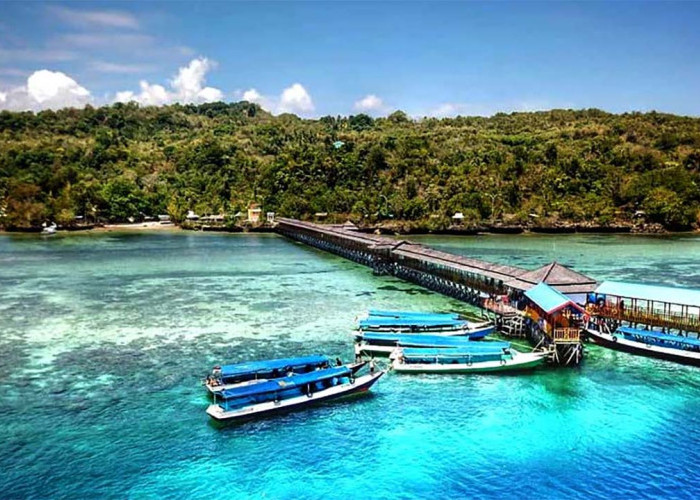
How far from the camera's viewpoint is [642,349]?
26734mm

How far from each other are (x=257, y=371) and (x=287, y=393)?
5.48 ft

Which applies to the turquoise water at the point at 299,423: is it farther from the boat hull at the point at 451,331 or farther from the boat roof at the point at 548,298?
the boat roof at the point at 548,298

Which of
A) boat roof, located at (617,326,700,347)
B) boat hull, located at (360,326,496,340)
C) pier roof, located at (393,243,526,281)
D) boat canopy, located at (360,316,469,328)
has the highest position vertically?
pier roof, located at (393,243,526,281)

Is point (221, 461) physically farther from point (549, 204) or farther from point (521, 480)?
point (549, 204)

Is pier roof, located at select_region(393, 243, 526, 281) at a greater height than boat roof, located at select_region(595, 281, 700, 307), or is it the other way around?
pier roof, located at select_region(393, 243, 526, 281)

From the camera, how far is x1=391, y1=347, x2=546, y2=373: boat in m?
25.0

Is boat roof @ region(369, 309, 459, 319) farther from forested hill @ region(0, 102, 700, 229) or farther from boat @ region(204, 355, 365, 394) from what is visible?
forested hill @ region(0, 102, 700, 229)

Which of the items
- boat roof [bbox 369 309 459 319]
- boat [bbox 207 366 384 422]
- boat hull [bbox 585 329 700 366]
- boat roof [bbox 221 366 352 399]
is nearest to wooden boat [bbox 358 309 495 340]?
boat roof [bbox 369 309 459 319]

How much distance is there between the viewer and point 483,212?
96.8 metres

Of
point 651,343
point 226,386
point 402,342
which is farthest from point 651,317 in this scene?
point 226,386

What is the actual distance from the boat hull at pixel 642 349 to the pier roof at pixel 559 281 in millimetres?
2151

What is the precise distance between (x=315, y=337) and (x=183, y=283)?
20.2 m

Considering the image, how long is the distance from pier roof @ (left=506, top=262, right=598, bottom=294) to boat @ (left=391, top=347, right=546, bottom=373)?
5.22 m

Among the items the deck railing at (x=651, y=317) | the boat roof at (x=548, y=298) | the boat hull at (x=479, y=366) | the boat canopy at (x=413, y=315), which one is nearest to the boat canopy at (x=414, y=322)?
the boat canopy at (x=413, y=315)
